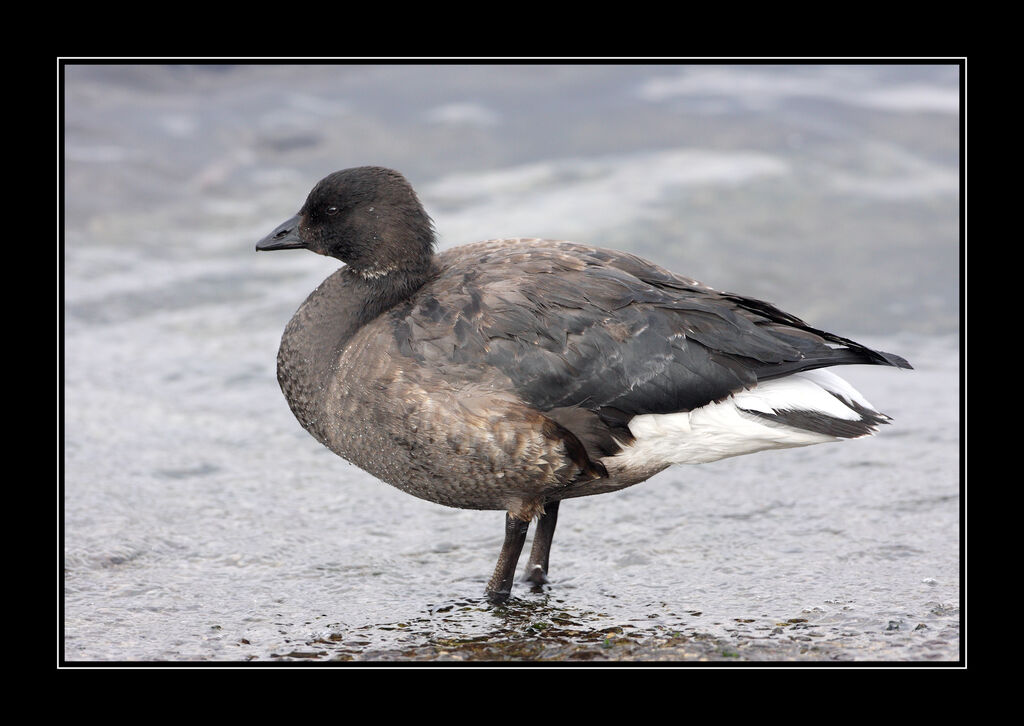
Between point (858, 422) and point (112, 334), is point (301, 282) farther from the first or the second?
point (858, 422)

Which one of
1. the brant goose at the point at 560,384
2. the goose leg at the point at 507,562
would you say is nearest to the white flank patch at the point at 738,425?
the brant goose at the point at 560,384

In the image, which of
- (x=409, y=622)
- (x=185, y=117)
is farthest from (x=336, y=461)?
(x=185, y=117)

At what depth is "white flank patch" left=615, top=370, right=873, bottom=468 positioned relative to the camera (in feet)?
17.4

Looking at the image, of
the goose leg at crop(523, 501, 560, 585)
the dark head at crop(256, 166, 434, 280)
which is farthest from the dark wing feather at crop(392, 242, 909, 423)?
the goose leg at crop(523, 501, 560, 585)

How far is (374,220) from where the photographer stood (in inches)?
231

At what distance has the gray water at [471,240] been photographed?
17.8ft

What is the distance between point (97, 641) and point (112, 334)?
4978mm

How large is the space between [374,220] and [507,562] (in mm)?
1884

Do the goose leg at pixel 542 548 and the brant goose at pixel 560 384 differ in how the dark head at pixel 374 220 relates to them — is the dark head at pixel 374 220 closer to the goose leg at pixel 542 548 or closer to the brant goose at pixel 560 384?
the brant goose at pixel 560 384

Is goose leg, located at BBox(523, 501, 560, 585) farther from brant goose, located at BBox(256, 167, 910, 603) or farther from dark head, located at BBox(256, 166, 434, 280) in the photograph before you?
dark head, located at BBox(256, 166, 434, 280)

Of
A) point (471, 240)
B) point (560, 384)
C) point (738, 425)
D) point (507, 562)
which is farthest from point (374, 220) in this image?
point (471, 240)

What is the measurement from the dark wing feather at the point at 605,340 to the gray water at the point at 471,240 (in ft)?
3.68

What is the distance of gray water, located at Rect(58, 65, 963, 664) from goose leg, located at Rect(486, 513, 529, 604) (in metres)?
0.10

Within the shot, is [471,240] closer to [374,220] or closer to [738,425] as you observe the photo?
[374,220]
